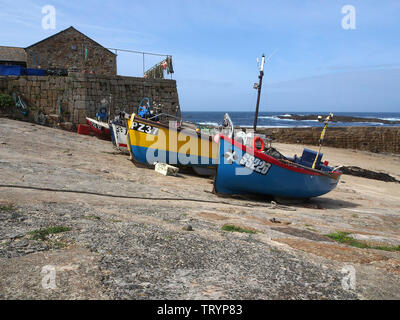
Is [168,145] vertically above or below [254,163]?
above

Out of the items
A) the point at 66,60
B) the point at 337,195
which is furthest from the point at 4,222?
the point at 66,60

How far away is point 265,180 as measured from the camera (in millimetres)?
9578

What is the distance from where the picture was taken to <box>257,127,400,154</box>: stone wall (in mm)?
28688

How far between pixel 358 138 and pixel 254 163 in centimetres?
2271

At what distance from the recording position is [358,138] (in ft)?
95.0

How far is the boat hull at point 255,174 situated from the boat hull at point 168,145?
7.05 ft

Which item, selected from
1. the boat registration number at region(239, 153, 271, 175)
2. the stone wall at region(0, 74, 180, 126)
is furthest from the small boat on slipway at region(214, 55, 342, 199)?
the stone wall at region(0, 74, 180, 126)

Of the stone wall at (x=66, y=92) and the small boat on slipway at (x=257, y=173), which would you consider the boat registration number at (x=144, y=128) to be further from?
the stone wall at (x=66, y=92)

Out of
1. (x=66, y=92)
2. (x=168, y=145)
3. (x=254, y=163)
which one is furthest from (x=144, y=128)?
(x=66, y=92)

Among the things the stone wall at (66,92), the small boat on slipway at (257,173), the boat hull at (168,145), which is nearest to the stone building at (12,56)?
the stone wall at (66,92)

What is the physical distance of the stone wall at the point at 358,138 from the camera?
28688 mm

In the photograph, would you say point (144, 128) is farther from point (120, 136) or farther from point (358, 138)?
point (358, 138)

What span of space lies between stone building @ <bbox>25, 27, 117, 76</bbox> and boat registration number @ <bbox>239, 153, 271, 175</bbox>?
54.9ft
